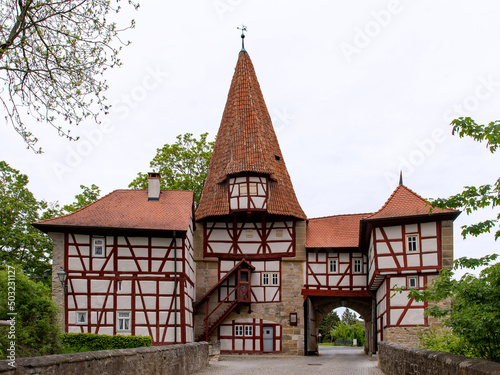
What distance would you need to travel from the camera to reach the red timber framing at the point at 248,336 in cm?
2741

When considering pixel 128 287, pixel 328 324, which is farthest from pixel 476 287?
pixel 328 324

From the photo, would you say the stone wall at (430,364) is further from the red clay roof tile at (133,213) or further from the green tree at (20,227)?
the green tree at (20,227)

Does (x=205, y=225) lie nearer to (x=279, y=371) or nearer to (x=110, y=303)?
(x=110, y=303)

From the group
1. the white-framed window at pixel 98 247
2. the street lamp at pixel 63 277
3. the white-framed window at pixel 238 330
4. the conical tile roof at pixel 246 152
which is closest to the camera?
the street lamp at pixel 63 277

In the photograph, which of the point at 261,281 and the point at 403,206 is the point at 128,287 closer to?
the point at 261,281

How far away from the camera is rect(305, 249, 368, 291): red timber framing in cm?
2795

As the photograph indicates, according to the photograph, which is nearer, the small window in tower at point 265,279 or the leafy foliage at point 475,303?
the leafy foliage at point 475,303

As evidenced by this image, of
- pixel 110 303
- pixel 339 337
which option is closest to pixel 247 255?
pixel 110 303

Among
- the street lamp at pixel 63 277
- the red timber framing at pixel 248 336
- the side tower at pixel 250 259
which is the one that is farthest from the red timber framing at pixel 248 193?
the street lamp at pixel 63 277

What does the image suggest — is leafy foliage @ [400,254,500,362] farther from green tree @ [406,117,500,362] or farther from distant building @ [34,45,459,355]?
distant building @ [34,45,459,355]

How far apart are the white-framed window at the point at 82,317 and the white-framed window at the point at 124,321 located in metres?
1.16

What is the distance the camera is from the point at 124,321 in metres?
23.7

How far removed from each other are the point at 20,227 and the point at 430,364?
25998 mm

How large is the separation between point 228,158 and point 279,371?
13829 millimetres
